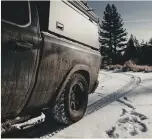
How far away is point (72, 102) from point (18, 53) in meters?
1.63

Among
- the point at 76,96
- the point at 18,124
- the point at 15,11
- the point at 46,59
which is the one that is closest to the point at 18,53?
the point at 15,11

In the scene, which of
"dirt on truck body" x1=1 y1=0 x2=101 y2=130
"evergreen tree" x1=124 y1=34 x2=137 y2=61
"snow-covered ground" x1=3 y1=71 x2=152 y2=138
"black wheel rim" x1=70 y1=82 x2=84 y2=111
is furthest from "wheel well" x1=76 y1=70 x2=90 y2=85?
"evergreen tree" x1=124 y1=34 x2=137 y2=61

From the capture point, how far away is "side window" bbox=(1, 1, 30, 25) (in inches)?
101

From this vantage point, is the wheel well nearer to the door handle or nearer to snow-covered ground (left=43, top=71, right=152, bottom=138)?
snow-covered ground (left=43, top=71, right=152, bottom=138)

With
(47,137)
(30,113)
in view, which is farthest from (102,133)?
(30,113)

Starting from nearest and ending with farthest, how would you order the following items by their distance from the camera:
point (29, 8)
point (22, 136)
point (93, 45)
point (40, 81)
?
1. point (29, 8)
2. point (40, 81)
3. point (22, 136)
4. point (93, 45)

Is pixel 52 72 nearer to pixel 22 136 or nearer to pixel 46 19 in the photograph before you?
pixel 46 19

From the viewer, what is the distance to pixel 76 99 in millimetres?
4191

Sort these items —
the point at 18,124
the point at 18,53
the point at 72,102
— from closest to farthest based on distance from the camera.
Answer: the point at 18,53 < the point at 18,124 < the point at 72,102

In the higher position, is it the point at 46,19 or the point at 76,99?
the point at 46,19

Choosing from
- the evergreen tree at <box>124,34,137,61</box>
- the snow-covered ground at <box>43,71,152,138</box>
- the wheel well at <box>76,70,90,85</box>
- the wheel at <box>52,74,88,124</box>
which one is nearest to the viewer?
the snow-covered ground at <box>43,71,152,138</box>

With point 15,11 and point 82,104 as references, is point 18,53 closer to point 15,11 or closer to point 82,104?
point 15,11

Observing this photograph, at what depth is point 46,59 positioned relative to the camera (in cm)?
308

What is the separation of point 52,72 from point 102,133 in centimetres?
96
